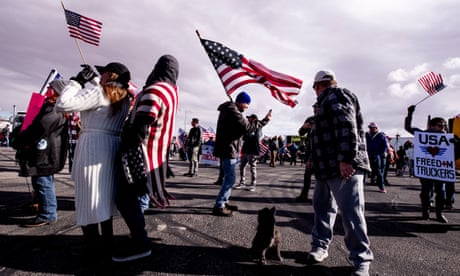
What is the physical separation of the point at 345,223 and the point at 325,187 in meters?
0.48

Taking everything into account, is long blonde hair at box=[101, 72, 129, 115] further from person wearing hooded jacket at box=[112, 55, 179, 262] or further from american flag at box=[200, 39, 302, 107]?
american flag at box=[200, 39, 302, 107]

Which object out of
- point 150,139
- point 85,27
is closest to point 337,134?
point 150,139

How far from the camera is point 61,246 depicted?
2.83 metres

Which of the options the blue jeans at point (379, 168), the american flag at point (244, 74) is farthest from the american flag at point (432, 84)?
the american flag at point (244, 74)

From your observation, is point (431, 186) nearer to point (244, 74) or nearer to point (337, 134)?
point (337, 134)

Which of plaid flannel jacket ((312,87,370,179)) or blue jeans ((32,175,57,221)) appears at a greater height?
plaid flannel jacket ((312,87,370,179))

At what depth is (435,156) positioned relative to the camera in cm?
489

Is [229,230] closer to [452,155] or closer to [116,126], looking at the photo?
[116,126]

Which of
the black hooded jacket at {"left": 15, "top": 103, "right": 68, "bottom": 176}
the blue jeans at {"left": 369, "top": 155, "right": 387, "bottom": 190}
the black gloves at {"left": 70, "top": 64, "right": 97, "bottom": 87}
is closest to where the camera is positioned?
the black gloves at {"left": 70, "top": 64, "right": 97, "bottom": 87}

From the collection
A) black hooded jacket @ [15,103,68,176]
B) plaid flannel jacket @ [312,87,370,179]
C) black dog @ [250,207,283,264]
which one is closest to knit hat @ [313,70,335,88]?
plaid flannel jacket @ [312,87,370,179]

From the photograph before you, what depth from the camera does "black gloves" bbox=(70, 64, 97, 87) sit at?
251 centimetres

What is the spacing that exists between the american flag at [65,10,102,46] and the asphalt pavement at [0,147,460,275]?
4552 mm

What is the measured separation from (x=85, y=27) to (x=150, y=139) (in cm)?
671

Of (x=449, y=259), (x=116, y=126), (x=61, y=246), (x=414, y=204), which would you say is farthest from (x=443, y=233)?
(x=61, y=246)
